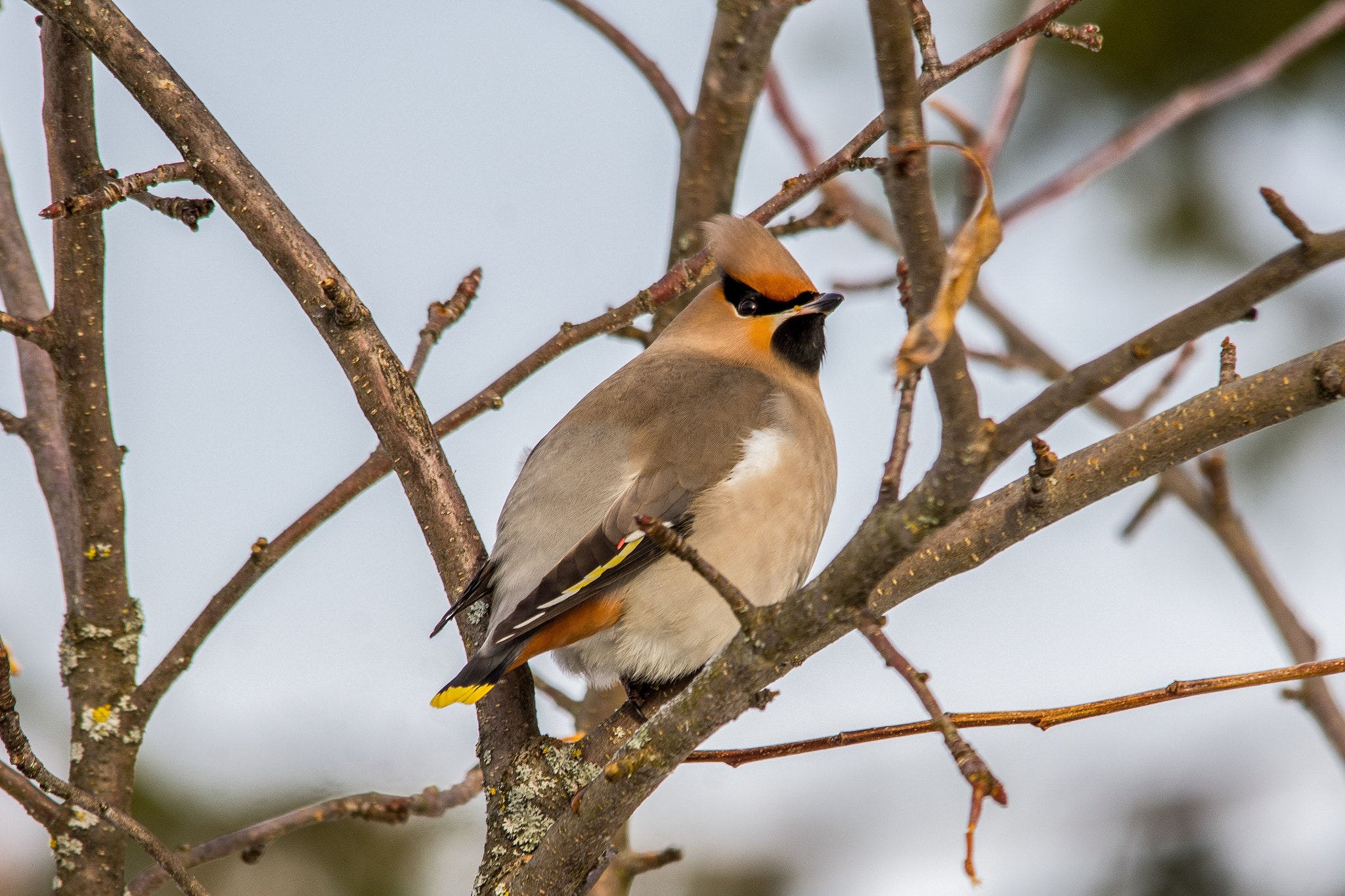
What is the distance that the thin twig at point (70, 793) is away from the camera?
7.21ft

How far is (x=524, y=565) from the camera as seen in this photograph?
2.99 metres

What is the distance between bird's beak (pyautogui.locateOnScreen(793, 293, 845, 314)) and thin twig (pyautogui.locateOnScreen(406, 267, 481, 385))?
1.03m

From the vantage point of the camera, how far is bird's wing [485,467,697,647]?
2748 millimetres

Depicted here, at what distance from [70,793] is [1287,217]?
204 cm

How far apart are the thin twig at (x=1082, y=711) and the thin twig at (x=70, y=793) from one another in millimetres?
1012

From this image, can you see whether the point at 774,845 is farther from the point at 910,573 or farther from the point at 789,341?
the point at 910,573

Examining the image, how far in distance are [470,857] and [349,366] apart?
2.73 meters

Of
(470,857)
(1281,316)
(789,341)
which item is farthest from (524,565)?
(1281,316)

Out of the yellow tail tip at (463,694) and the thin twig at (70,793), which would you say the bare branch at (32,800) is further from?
the yellow tail tip at (463,694)

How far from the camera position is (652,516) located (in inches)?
123

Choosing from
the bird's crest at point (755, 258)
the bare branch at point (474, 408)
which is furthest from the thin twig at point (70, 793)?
the bird's crest at point (755, 258)

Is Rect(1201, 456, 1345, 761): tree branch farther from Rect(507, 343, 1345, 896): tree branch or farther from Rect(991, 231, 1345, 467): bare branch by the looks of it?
Rect(991, 231, 1345, 467): bare branch

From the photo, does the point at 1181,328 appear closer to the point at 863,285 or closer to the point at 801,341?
the point at 801,341

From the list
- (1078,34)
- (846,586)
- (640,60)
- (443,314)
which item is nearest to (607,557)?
(443,314)
